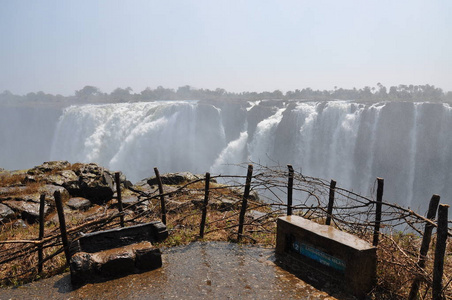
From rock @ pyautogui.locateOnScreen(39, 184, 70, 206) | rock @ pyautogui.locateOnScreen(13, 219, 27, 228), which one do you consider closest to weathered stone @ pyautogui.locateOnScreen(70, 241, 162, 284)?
rock @ pyautogui.locateOnScreen(13, 219, 27, 228)

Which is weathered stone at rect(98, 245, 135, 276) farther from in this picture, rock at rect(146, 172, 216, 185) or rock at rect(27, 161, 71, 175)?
rock at rect(146, 172, 216, 185)

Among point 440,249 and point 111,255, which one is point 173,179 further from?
point 440,249

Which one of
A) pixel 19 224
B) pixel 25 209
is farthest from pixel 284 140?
pixel 19 224

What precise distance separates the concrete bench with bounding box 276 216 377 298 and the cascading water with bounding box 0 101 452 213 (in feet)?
58.4

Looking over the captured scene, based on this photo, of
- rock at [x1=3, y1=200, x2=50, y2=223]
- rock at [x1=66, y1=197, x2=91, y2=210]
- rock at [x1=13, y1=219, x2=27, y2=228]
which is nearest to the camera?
rock at [x1=13, y1=219, x2=27, y2=228]

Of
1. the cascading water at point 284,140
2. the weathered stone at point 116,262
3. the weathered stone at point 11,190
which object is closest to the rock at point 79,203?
the weathered stone at point 11,190

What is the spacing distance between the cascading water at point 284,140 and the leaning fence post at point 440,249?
63.2ft

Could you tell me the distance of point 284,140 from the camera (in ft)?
109

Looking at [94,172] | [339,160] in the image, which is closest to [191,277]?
[94,172]

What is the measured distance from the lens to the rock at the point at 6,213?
935cm

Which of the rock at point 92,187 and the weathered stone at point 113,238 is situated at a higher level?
the weathered stone at point 113,238

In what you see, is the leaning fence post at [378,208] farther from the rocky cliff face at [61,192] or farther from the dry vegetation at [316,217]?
the rocky cliff face at [61,192]

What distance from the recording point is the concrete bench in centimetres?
430

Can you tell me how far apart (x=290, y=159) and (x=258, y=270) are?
94.7 feet
